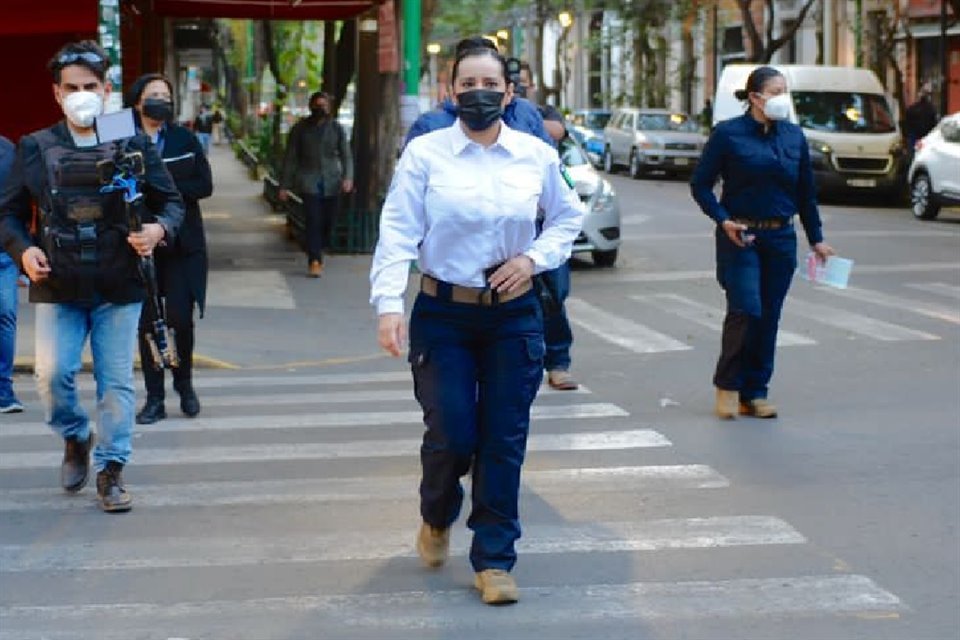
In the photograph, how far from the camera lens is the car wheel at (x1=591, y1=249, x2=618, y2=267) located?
1977cm

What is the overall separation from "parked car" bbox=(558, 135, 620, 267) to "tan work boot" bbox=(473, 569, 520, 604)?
1285 centimetres

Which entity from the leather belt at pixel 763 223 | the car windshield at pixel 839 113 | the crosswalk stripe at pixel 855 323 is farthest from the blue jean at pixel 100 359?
the car windshield at pixel 839 113

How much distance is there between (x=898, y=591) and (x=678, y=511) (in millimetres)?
1441

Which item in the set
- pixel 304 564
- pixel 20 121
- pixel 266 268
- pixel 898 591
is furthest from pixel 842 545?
pixel 20 121

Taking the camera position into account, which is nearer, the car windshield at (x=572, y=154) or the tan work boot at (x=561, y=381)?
the tan work boot at (x=561, y=381)

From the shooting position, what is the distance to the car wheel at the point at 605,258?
19766 mm

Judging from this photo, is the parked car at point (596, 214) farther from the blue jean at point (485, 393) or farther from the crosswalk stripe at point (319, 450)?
the blue jean at point (485, 393)

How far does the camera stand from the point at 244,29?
184 ft

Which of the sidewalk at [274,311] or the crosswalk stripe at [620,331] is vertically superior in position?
the sidewalk at [274,311]

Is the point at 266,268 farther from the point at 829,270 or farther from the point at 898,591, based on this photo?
the point at 898,591

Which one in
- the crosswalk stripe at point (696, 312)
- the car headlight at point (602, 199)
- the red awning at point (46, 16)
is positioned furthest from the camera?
the car headlight at point (602, 199)

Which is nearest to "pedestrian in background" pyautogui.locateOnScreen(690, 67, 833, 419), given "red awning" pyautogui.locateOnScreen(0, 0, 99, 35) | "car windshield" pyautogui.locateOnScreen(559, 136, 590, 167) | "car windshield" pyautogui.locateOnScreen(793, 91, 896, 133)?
"car windshield" pyautogui.locateOnScreen(559, 136, 590, 167)

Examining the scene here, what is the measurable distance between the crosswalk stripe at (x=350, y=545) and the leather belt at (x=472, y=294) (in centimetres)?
121

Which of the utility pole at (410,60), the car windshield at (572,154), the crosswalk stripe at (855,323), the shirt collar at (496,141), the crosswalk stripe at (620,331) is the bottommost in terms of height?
the crosswalk stripe at (620,331)
